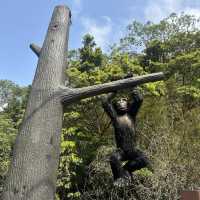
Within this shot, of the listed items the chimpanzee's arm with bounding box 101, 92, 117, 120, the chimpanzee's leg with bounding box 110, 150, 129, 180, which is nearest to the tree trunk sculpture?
the chimpanzee's arm with bounding box 101, 92, 117, 120

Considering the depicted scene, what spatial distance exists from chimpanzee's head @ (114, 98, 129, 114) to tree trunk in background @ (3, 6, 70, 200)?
0.63 m

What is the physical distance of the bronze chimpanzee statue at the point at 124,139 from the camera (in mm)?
3549

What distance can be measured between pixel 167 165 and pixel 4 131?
7.03m

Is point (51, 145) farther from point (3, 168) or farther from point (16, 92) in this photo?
point (16, 92)

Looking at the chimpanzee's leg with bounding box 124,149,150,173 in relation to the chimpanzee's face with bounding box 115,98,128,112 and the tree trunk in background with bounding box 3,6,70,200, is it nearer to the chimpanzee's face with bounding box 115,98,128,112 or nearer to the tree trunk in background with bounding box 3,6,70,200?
the chimpanzee's face with bounding box 115,98,128,112

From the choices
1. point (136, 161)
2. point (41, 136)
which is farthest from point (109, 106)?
→ point (41, 136)

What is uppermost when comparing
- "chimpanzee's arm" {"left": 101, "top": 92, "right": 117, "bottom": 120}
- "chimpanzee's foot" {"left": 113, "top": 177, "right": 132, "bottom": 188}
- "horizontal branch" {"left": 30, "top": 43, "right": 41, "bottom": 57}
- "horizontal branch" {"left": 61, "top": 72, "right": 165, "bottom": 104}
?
"horizontal branch" {"left": 30, "top": 43, "right": 41, "bottom": 57}

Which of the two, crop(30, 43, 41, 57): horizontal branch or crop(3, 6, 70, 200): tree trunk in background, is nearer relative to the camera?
crop(3, 6, 70, 200): tree trunk in background

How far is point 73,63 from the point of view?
54.0ft

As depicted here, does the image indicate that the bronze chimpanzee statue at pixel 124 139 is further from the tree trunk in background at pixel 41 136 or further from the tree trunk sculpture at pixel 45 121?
the tree trunk in background at pixel 41 136

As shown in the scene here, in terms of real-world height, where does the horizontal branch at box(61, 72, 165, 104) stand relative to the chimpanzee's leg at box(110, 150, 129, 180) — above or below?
above

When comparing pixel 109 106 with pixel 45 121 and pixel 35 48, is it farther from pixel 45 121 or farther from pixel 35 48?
pixel 35 48

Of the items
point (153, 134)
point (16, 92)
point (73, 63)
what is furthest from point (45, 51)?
point (16, 92)

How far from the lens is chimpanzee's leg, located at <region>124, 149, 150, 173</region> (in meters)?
3.57
